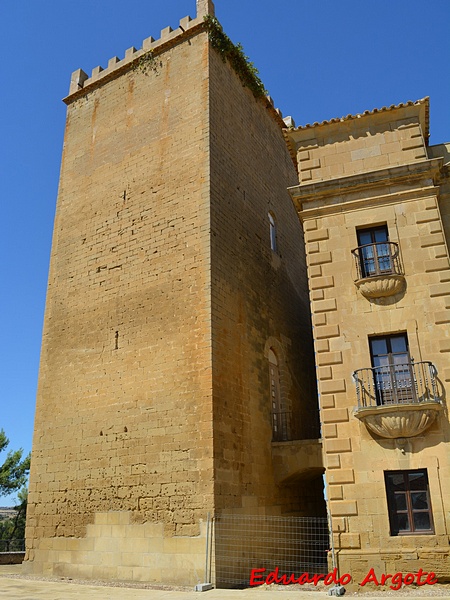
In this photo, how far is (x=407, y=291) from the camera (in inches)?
443

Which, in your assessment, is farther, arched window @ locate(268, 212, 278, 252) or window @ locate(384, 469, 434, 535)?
arched window @ locate(268, 212, 278, 252)

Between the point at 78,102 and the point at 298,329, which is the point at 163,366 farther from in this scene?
the point at 78,102

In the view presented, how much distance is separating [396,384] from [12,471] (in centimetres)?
2178

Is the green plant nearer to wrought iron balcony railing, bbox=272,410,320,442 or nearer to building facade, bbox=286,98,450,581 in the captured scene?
building facade, bbox=286,98,450,581

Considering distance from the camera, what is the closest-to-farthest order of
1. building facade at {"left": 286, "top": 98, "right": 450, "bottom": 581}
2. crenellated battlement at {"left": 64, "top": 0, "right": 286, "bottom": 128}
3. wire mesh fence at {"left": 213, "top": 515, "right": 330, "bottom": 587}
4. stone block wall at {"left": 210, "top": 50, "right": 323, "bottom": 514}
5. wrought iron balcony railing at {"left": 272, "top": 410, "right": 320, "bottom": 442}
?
1. building facade at {"left": 286, "top": 98, "right": 450, "bottom": 581}
2. wire mesh fence at {"left": 213, "top": 515, "right": 330, "bottom": 587}
3. stone block wall at {"left": 210, "top": 50, "right": 323, "bottom": 514}
4. wrought iron balcony railing at {"left": 272, "top": 410, "right": 320, "bottom": 442}
5. crenellated battlement at {"left": 64, "top": 0, "right": 286, "bottom": 128}

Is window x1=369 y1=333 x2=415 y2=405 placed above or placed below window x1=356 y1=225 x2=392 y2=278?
below

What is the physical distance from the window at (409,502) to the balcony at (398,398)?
760mm

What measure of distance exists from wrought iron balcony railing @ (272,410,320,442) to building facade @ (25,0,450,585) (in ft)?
0.35

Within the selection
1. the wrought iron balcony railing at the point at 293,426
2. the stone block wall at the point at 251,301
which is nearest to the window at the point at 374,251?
the stone block wall at the point at 251,301

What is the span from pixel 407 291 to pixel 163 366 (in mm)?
5922

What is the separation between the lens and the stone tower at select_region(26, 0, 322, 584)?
12.5 m

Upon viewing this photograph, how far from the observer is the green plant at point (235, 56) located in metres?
16.6

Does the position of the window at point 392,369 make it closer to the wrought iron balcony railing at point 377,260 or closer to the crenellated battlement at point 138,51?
the wrought iron balcony railing at point 377,260

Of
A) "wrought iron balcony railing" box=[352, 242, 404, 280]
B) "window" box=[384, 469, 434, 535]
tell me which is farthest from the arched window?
"window" box=[384, 469, 434, 535]
